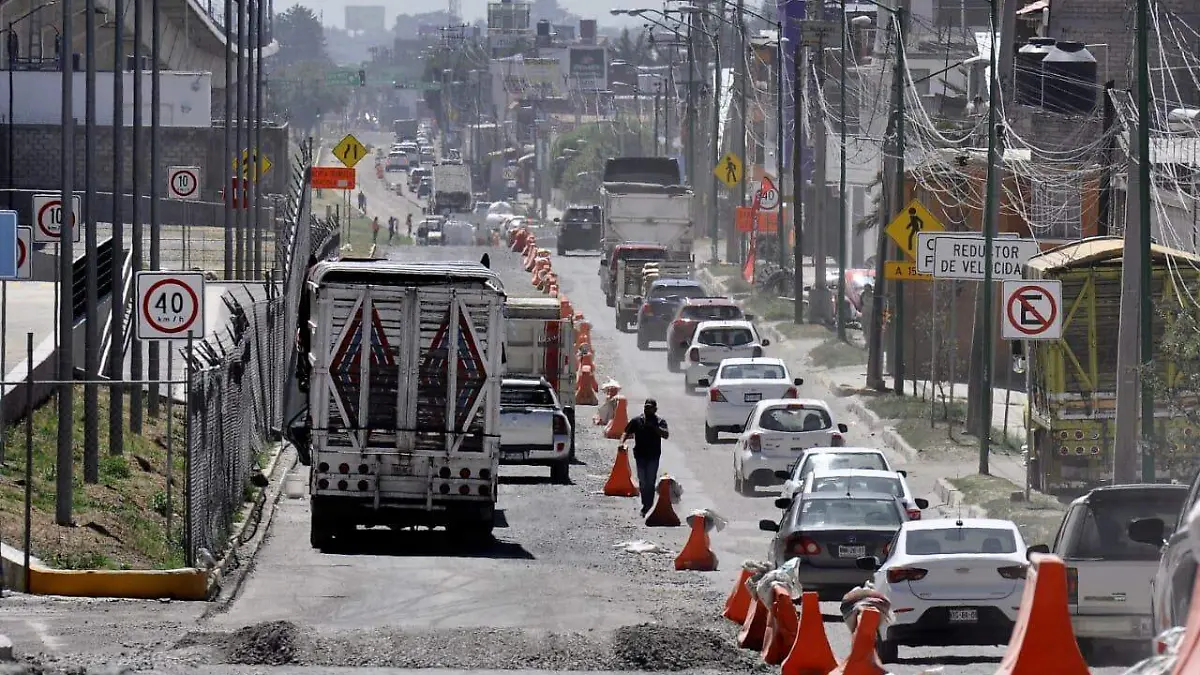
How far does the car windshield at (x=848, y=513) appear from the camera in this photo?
2123 centimetres

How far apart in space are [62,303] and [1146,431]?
38.8 ft

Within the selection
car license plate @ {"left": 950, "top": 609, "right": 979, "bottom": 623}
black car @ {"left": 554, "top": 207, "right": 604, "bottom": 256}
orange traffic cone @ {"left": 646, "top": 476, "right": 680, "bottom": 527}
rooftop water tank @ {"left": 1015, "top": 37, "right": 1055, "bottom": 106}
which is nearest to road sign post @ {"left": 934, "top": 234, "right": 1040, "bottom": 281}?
orange traffic cone @ {"left": 646, "top": 476, "right": 680, "bottom": 527}

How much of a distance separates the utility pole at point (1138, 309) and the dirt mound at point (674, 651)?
910cm

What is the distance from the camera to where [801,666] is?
15016 mm

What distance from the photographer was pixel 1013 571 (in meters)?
17.2

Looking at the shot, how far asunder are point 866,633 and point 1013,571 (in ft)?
12.8

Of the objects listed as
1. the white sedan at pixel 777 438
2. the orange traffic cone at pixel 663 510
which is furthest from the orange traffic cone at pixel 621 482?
the orange traffic cone at pixel 663 510

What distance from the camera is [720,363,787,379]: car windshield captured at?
126ft

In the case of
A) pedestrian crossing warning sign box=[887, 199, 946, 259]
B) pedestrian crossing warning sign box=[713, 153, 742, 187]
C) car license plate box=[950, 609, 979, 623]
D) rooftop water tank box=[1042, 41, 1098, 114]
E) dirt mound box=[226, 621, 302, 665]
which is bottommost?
dirt mound box=[226, 621, 302, 665]

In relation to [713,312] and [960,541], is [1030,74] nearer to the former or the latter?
[713,312]

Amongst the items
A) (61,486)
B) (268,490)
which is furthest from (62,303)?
(268,490)

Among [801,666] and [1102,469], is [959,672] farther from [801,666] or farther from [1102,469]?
[1102,469]

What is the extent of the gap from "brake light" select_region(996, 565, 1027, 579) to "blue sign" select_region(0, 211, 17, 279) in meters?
11.9

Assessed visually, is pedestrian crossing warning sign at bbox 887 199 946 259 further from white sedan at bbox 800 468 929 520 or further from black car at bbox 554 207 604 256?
black car at bbox 554 207 604 256
